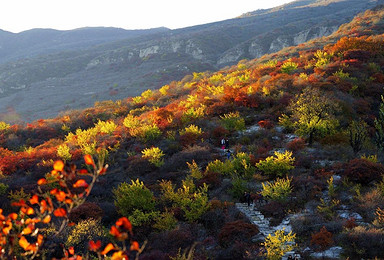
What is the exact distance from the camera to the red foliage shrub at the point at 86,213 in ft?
34.4

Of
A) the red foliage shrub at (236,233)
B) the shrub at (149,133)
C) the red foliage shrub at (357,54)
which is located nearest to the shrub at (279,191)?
the red foliage shrub at (236,233)

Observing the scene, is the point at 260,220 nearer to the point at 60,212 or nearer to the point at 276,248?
the point at 276,248

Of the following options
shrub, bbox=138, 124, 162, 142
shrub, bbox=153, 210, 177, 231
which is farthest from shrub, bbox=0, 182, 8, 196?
shrub, bbox=153, 210, 177, 231

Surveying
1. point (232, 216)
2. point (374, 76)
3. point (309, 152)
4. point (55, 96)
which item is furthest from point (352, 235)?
point (55, 96)

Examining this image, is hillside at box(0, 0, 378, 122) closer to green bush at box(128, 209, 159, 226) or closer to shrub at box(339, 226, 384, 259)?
green bush at box(128, 209, 159, 226)

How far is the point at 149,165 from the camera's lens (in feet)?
49.2

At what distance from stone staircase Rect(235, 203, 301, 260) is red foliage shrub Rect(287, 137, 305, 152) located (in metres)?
5.13

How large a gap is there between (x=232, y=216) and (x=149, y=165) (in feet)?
21.0

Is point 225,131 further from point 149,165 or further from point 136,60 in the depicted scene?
point 136,60

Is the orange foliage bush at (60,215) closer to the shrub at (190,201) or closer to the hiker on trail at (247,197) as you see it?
the shrub at (190,201)

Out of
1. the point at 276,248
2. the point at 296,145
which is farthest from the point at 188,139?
the point at 276,248

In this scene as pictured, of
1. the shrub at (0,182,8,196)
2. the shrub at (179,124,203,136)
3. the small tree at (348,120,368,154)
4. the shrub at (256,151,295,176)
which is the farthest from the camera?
the shrub at (179,124,203,136)

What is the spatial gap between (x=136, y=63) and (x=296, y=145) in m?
84.2

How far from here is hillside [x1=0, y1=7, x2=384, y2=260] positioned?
7547mm
